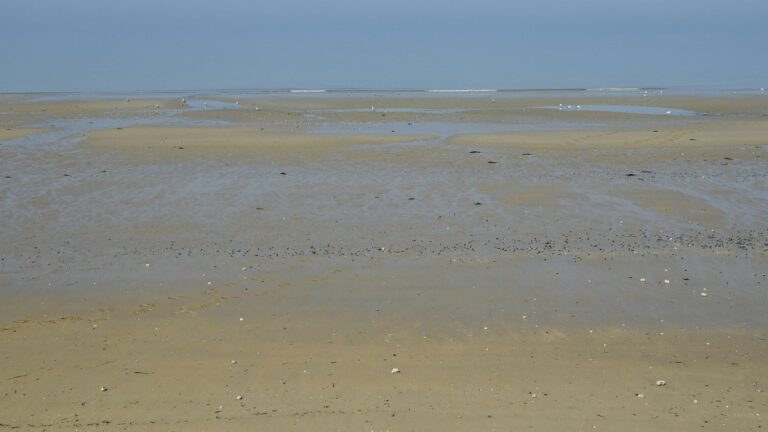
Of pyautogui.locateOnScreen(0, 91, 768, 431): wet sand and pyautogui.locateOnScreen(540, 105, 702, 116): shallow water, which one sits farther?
pyautogui.locateOnScreen(540, 105, 702, 116): shallow water

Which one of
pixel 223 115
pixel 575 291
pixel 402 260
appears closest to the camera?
pixel 575 291

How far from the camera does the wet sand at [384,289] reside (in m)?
6.12

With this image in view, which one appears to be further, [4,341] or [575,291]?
[575,291]

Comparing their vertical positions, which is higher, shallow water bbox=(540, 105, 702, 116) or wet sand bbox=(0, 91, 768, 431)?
shallow water bbox=(540, 105, 702, 116)

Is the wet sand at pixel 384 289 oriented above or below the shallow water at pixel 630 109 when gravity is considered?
below

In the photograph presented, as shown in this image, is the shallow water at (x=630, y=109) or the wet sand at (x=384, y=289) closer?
the wet sand at (x=384, y=289)

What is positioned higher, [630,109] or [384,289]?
[630,109]

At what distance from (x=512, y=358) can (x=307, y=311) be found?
88.3 inches

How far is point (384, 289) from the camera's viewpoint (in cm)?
875

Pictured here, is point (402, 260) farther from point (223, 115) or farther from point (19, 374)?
point (223, 115)

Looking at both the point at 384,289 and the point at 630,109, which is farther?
the point at 630,109

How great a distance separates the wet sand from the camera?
6.12 metres

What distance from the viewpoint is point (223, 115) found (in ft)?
88.3

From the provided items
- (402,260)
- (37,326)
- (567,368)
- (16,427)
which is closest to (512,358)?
(567,368)
